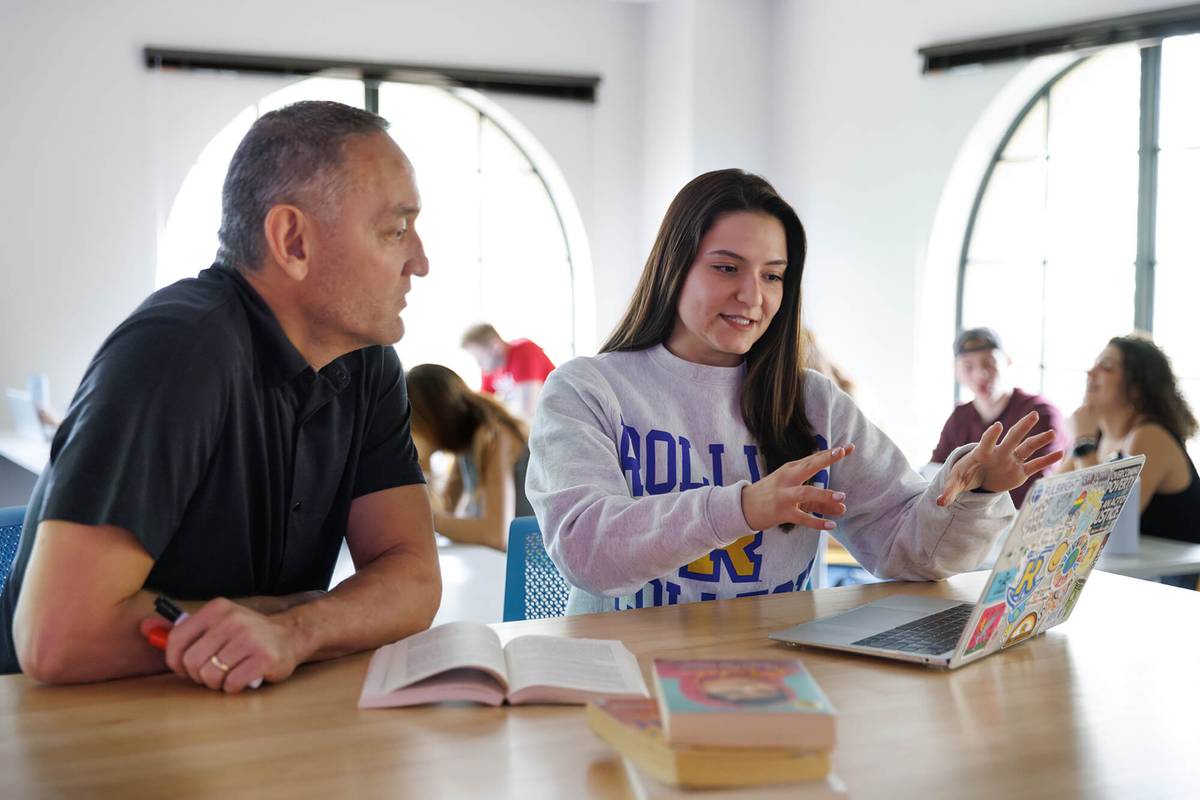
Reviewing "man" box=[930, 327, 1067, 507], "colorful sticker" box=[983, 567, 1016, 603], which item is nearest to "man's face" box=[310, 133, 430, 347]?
"colorful sticker" box=[983, 567, 1016, 603]

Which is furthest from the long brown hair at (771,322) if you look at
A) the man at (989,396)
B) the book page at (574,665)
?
the man at (989,396)

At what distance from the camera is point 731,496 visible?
1607 millimetres

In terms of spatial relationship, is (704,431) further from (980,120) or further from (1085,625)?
(980,120)

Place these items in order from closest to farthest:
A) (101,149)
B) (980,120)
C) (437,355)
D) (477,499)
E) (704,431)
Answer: (704,431) → (477,499) → (980,120) → (101,149) → (437,355)

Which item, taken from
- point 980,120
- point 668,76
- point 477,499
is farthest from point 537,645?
point 668,76

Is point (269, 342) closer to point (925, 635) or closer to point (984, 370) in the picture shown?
point (925, 635)

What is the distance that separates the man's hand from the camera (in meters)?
1.29

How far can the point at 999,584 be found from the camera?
141cm

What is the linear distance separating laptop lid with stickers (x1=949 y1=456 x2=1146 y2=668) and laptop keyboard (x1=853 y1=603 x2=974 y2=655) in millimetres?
50

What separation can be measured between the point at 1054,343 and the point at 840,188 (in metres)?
1.40

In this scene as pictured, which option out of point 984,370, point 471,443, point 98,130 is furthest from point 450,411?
point 98,130

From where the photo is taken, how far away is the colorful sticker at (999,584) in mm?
1396

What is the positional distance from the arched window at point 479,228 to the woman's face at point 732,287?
5134 millimetres

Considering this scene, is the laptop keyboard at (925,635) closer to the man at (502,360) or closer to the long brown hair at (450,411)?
the long brown hair at (450,411)
